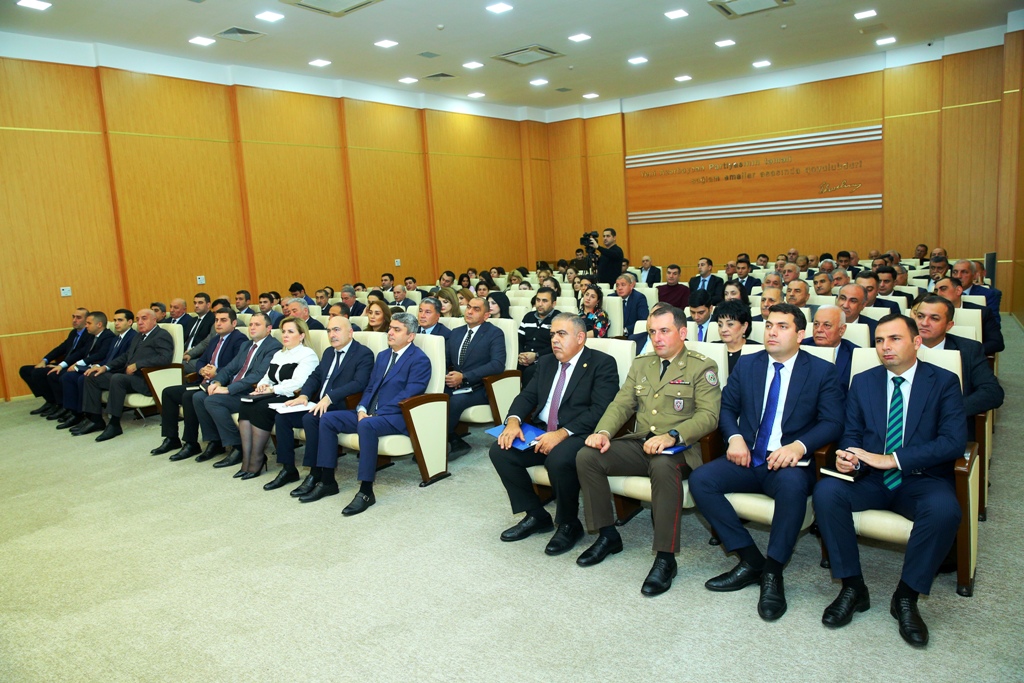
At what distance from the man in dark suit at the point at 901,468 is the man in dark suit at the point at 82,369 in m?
7.15

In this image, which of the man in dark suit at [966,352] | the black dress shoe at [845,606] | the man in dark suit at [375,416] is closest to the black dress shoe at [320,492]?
the man in dark suit at [375,416]

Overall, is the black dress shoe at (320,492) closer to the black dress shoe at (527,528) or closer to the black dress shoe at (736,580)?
the black dress shoe at (527,528)

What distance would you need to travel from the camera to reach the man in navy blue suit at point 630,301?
761 centimetres

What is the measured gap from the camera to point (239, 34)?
970 cm

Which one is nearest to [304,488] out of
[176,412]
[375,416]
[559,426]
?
[375,416]

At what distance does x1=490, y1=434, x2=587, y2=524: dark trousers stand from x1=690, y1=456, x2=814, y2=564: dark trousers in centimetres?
69

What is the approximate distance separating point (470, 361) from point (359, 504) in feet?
5.32

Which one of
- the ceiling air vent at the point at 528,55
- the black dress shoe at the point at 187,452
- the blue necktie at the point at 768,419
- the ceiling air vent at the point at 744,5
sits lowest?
the black dress shoe at the point at 187,452

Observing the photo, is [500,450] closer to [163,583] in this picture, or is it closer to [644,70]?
[163,583]

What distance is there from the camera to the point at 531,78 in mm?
13656

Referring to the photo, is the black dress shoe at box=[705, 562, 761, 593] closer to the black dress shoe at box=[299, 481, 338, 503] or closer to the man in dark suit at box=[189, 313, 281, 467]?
the black dress shoe at box=[299, 481, 338, 503]

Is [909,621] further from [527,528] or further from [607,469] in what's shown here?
[527,528]

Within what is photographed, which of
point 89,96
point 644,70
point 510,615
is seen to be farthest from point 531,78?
point 510,615

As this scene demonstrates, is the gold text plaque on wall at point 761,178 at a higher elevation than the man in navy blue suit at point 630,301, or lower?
higher
